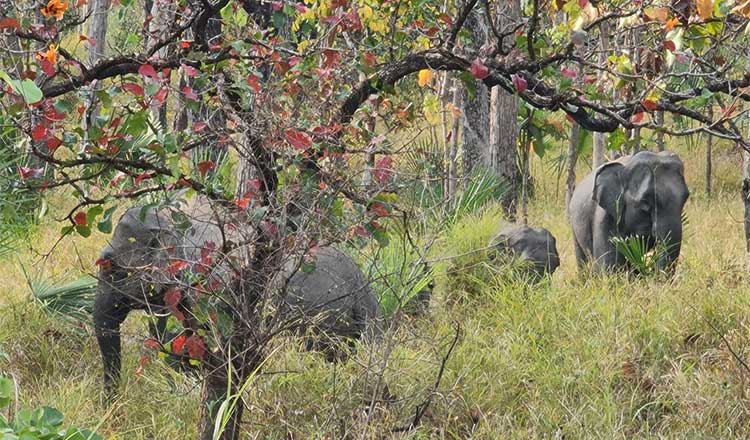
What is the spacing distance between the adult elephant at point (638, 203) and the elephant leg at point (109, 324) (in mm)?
3809

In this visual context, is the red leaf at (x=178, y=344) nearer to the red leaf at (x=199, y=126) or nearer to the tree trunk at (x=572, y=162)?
the red leaf at (x=199, y=126)

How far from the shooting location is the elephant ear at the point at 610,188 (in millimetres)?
9516

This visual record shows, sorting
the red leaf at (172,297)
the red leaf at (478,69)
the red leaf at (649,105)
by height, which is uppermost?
the red leaf at (478,69)

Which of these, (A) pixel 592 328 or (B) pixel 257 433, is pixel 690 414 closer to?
(A) pixel 592 328

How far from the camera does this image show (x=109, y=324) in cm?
702

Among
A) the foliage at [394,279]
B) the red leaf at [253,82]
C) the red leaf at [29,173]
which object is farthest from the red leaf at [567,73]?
the foliage at [394,279]

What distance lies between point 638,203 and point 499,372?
123 inches

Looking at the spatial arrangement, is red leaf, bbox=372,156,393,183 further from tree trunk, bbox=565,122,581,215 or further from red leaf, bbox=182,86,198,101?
tree trunk, bbox=565,122,581,215

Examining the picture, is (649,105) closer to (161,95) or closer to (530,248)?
(161,95)

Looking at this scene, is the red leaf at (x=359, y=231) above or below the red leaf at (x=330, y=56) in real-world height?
below


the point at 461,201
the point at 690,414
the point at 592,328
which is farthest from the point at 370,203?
the point at 461,201

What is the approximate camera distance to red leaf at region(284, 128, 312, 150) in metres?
4.45

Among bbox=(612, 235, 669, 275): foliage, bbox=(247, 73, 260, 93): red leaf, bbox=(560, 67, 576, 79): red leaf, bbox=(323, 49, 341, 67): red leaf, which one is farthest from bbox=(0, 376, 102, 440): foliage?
bbox=(612, 235, 669, 275): foliage

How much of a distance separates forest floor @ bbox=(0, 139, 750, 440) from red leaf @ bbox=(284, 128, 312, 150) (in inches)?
50.0
